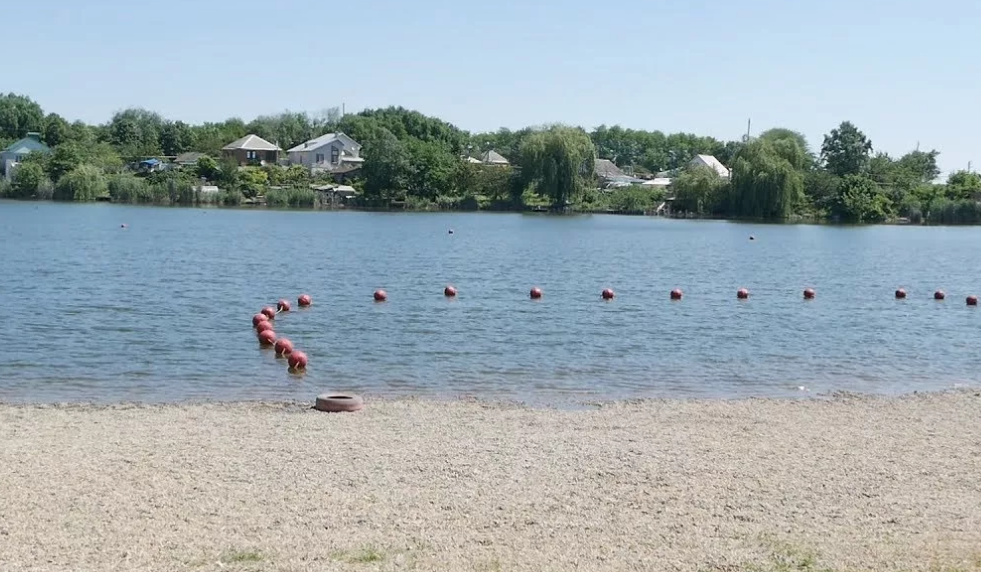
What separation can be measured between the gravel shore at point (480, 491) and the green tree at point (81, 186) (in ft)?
375

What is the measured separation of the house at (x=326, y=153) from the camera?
15662 centimetres

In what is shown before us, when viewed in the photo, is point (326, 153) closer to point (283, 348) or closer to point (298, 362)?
point (283, 348)

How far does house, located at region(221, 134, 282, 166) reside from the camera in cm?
15138

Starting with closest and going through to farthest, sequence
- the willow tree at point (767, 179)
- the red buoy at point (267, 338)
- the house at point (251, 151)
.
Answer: the red buoy at point (267, 338)
the willow tree at point (767, 179)
the house at point (251, 151)

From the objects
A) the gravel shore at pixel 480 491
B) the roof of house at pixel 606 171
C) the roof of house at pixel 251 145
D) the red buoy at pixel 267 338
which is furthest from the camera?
the roof of house at pixel 606 171

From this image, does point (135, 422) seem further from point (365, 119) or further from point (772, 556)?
point (365, 119)

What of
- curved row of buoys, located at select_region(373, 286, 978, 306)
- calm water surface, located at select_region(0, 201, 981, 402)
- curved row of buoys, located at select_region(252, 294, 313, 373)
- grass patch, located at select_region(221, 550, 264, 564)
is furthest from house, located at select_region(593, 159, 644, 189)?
grass patch, located at select_region(221, 550, 264, 564)

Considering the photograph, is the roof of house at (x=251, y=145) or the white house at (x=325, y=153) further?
the white house at (x=325, y=153)

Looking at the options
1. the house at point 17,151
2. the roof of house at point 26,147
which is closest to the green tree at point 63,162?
the house at point 17,151

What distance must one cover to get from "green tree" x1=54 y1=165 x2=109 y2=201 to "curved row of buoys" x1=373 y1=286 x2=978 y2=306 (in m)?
94.7

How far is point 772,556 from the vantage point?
390 inches

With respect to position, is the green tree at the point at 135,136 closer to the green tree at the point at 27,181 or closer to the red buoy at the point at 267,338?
the green tree at the point at 27,181

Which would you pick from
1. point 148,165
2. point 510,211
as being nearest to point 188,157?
point 148,165

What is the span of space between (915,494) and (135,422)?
438 inches
